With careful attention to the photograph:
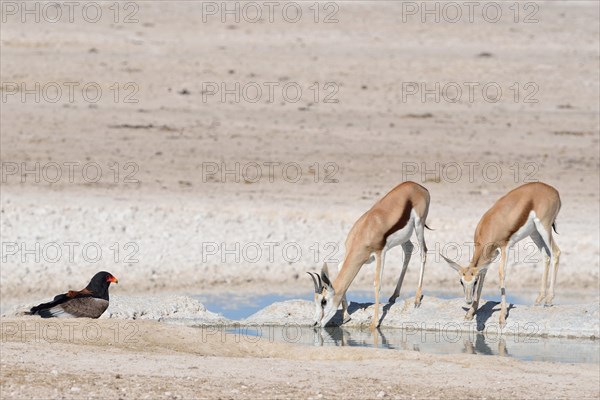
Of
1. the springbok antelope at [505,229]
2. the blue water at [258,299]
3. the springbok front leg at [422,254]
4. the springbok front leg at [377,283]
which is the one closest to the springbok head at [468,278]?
the springbok antelope at [505,229]

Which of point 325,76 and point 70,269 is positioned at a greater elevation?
point 325,76

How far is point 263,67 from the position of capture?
2859 centimetres

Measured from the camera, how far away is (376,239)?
14.9 m

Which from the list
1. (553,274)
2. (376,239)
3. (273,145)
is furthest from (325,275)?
(273,145)

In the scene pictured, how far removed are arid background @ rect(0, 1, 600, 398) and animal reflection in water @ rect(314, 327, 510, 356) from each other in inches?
53.0

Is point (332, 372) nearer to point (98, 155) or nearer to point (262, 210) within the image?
point (262, 210)

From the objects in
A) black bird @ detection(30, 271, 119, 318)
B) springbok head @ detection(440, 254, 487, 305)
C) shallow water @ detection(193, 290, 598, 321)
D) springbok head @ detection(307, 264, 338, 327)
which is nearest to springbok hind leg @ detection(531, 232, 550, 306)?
shallow water @ detection(193, 290, 598, 321)

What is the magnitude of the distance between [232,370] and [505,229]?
181 inches

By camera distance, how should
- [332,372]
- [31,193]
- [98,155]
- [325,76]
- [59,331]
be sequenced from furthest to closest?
[325,76] < [98,155] < [31,193] < [59,331] < [332,372]

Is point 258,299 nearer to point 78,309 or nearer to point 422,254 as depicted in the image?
point 422,254

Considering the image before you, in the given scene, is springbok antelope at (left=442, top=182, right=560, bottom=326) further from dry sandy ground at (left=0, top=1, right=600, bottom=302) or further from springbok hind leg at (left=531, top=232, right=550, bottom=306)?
dry sandy ground at (left=0, top=1, right=600, bottom=302)

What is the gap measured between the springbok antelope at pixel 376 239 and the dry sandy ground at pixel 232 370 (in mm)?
1616

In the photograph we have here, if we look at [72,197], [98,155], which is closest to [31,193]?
[72,197]

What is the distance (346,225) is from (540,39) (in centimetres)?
1250
